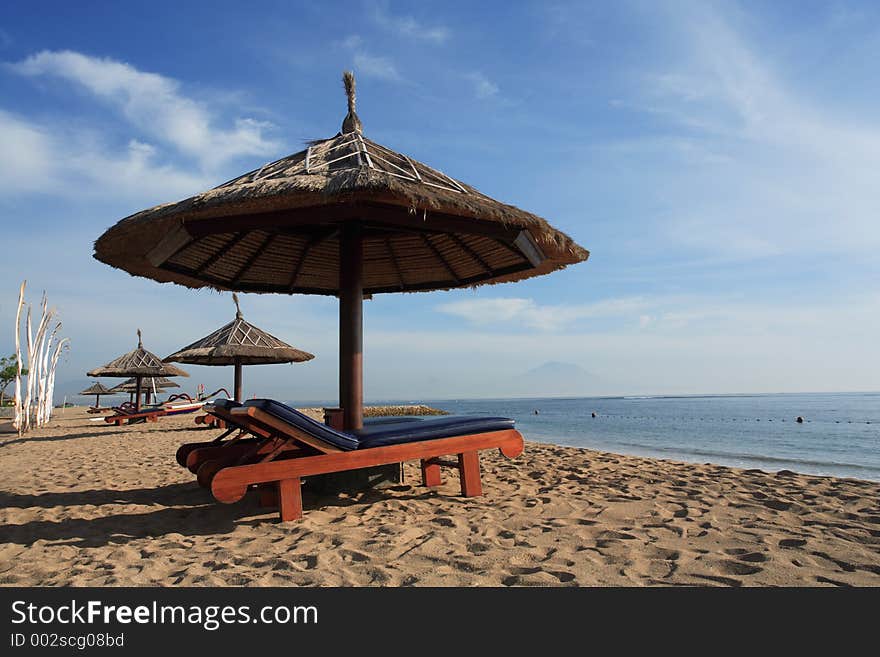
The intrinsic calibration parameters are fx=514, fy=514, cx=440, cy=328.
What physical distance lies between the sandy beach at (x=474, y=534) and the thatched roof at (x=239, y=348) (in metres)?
5.86

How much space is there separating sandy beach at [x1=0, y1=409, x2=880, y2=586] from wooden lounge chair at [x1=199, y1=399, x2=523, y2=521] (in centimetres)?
31

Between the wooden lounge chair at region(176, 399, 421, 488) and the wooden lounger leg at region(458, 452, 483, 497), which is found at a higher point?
the wooden lounge chair at region(176, 399, 421, 488)

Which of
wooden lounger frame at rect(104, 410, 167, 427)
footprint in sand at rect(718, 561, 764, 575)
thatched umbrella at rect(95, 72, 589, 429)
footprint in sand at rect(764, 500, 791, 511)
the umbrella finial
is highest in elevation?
the umbrella finial

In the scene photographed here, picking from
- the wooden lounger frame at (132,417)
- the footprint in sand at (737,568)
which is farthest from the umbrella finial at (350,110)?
the wooden lounger frame at (132,417)

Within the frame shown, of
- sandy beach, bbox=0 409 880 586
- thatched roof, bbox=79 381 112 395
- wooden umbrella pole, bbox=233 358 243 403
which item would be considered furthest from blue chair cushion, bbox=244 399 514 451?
thatched roof, bbox=79 381 112 395

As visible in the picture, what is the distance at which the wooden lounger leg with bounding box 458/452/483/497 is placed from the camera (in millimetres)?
4363

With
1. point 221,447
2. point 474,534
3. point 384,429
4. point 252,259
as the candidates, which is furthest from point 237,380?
point 474,534

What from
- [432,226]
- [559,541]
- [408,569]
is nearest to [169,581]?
[408,569]

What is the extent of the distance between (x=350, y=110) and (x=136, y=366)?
14.0 m

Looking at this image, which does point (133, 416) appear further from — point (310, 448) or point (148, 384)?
point (310, 448)

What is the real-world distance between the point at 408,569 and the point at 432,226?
8.30 feet

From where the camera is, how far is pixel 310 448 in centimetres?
368

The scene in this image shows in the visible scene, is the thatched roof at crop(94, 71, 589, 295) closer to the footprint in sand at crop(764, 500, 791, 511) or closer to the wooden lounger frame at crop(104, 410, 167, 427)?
the footprint in sand at crop(764, 500, 791, 511)
